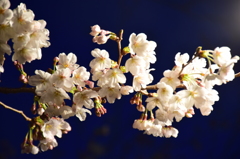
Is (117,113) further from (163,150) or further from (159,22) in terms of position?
(159,22)

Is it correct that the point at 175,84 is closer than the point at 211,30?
Yes

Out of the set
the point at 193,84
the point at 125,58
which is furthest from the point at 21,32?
the point at 125,58

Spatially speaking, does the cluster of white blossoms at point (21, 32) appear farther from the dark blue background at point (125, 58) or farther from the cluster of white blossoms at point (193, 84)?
the dark blue background at point (125, 58)

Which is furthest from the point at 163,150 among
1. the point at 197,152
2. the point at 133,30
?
the point at 133,30

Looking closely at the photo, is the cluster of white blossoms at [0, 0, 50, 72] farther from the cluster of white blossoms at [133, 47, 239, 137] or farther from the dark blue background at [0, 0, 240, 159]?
the dark blue background at [0, 0, 240, 159]

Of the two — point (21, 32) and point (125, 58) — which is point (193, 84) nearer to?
point (21, 32)
